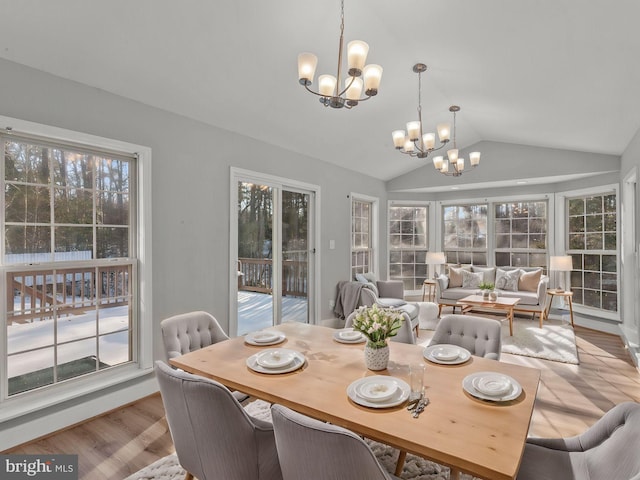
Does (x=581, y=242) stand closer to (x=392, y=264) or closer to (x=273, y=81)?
(x=392, y=264)

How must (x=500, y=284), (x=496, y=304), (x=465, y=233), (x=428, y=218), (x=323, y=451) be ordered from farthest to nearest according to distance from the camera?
(x=428, y=218)
(x=465, y=233)
(x=500, y=284)
(x=496, y=304)
(x=323, y=451)

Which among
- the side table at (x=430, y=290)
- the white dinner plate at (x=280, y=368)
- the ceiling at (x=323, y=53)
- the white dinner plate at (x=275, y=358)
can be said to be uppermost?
the ceiling at (x=323, y=53)

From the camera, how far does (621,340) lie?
4.63 metres

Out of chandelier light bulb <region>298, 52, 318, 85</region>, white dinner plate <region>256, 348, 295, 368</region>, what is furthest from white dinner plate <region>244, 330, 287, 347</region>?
chandelier light bulb <region>298, 52, 318, 85</region>

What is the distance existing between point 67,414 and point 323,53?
334cm

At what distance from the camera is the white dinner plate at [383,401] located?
1.40 meters

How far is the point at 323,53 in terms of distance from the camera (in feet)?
9.57

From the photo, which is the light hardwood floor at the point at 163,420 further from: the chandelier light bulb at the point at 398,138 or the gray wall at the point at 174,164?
the chandelier light bulb at the point at 398,138

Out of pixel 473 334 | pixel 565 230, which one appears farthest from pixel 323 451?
pixel 565 230

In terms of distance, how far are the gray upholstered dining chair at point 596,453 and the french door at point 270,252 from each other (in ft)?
9.49

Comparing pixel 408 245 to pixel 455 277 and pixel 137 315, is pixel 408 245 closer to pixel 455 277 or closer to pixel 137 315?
pixel 455 277

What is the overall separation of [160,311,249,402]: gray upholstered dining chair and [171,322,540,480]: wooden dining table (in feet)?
1.30

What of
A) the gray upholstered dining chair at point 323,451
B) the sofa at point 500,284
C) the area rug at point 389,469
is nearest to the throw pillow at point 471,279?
the sofa at point 500,284

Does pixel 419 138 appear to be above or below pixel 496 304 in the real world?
above
